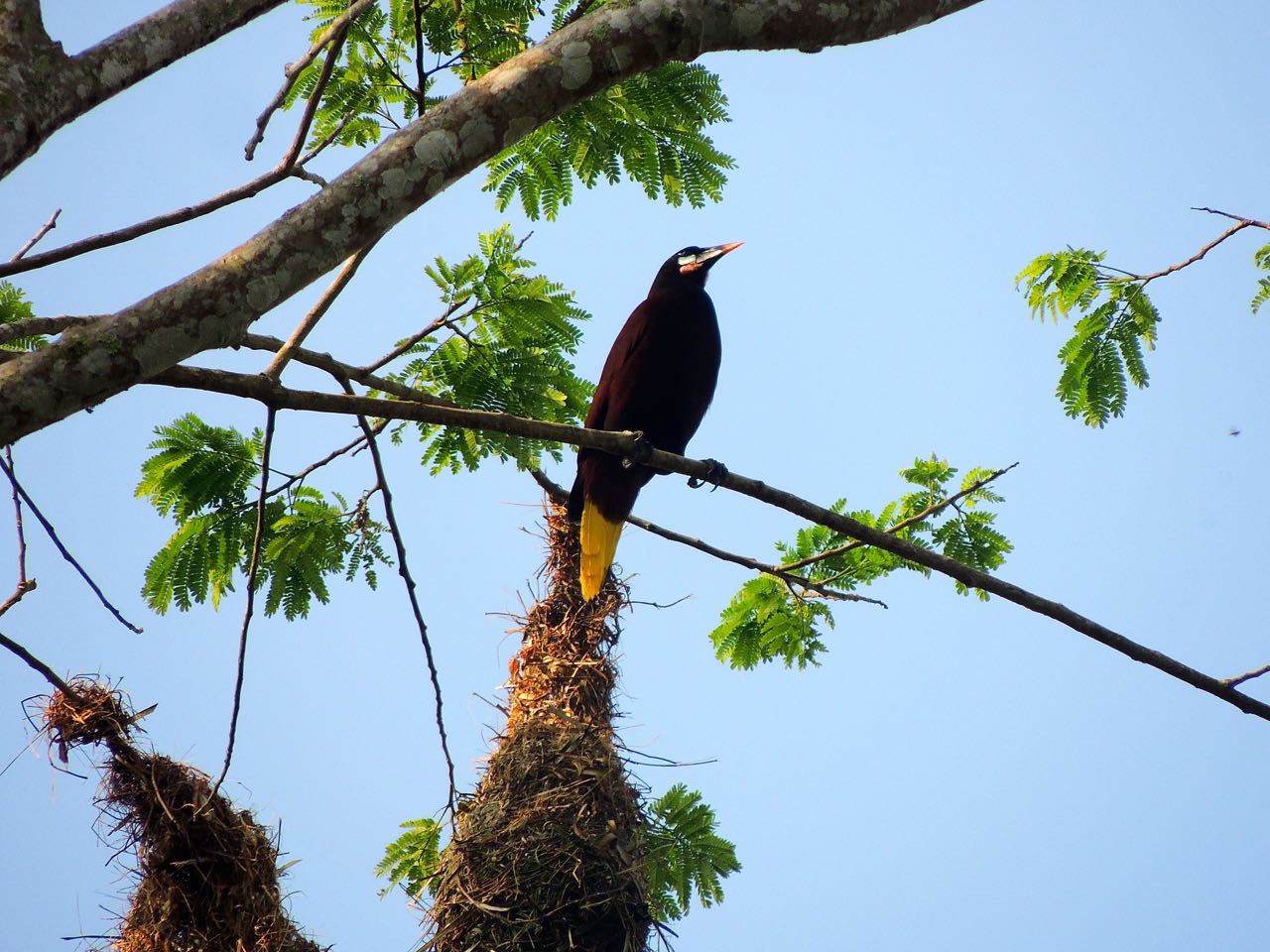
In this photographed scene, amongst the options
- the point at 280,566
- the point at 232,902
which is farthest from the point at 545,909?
the point at 280,566

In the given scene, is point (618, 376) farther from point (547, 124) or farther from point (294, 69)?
point (294, 69)

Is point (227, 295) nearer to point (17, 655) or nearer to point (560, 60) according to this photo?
point (560, 60)

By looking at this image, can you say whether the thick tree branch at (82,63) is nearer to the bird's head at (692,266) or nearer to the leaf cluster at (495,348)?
the leaf cluster at (495,348)

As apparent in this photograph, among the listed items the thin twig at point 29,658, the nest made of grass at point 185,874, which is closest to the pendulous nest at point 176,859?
the nest made of grass at point 185,874

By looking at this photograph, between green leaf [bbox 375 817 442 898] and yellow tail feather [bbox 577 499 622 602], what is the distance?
1078 mm

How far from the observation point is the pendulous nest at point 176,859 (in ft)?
10.8

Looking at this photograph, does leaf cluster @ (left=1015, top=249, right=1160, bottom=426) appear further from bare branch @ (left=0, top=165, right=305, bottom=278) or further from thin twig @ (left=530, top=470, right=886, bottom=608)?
bare branch @ (left=0, top=165, right=305, bottom=278)

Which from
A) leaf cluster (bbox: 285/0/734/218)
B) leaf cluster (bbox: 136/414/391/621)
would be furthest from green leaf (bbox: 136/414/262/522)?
leaf cluster (bbox: 285/0/734/218)

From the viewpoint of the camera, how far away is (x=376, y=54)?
11.3 feet

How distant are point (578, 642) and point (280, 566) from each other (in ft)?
3.44

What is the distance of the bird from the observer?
427 centimetres

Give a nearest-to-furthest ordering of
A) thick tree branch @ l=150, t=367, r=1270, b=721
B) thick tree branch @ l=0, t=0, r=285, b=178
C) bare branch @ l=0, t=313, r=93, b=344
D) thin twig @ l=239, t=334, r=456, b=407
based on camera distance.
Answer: thick tree branch @ l=0, t=0, r=285, b=178
bare branch @ l=0, t=313, r=93, b=344
thick tree branch @ l=150, t=367, r=1270, b=721
thin twig @ l=239, t=334, r=456, b=407

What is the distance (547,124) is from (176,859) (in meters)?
2.32

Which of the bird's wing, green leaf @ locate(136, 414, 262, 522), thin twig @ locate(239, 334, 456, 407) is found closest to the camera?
thin twig @ locate(239, 334, 456, 407)
